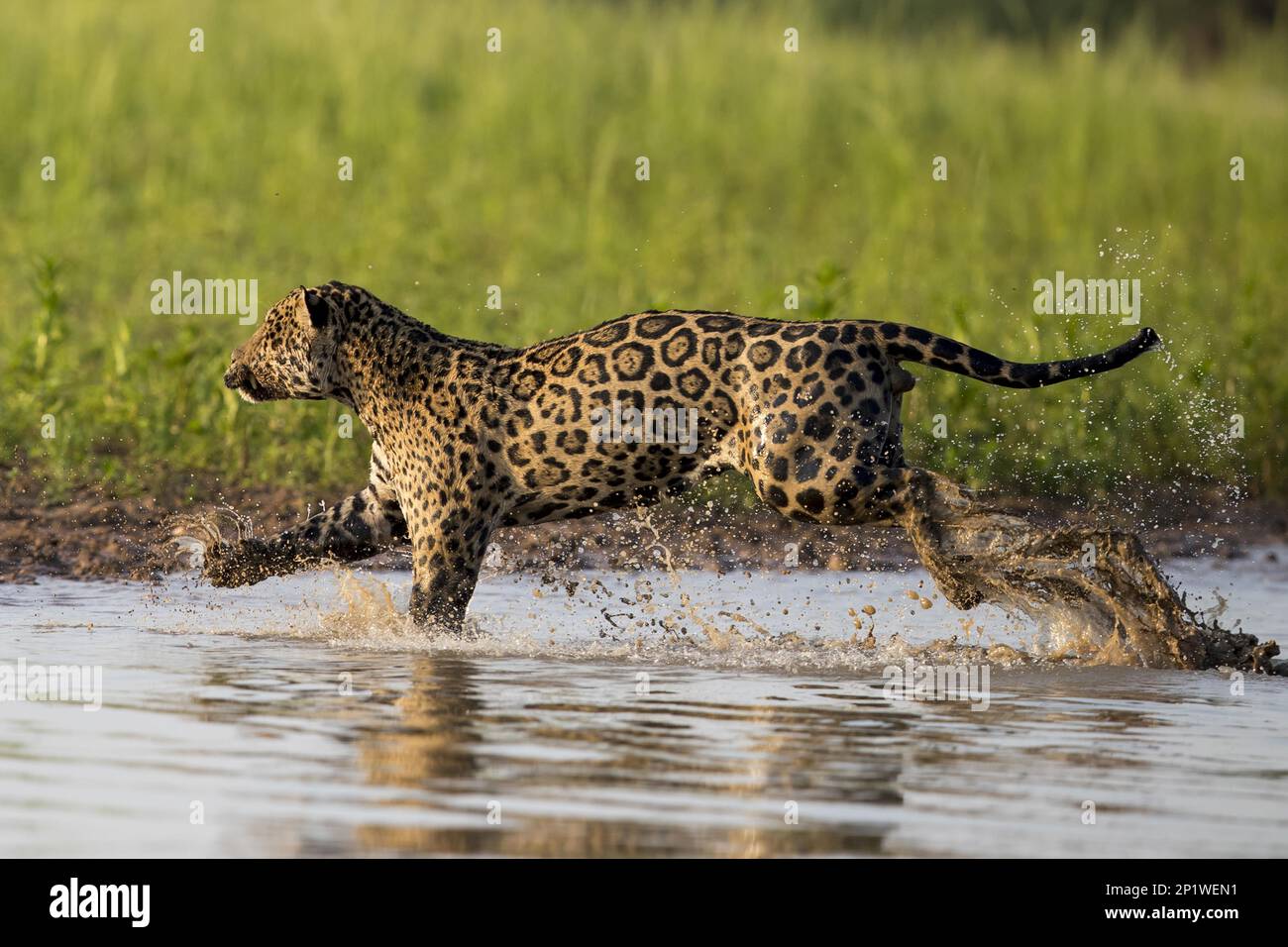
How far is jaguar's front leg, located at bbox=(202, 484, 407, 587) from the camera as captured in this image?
895cm

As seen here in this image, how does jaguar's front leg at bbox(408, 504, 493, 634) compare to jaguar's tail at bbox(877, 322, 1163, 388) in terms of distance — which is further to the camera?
jaguar's front leg at bbox(408, 504, 493, 634)

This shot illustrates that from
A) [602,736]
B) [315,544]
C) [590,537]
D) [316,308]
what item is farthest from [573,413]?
[590,537]

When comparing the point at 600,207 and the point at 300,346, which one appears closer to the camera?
the point at 300,346

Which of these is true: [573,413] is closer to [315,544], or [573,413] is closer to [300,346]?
[300,346]

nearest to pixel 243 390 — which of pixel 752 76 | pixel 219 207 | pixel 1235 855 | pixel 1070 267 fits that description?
pixel 1235 855

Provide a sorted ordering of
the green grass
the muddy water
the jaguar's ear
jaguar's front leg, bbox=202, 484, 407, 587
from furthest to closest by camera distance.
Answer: the green grass, jaguar's front leg, bbox=202, 484, 407, 587, the jaguar's ear, the muddy water

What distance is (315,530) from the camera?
9023 millimetres

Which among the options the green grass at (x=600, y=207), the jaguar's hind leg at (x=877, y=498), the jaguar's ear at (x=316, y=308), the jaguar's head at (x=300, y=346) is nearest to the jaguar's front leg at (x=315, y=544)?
the jaguar's head at (x=300, y=346)

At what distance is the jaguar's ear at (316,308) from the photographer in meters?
8.73

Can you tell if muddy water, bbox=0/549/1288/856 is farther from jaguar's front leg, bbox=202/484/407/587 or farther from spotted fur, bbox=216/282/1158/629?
spotted fur, bbox=216/282/1158/629

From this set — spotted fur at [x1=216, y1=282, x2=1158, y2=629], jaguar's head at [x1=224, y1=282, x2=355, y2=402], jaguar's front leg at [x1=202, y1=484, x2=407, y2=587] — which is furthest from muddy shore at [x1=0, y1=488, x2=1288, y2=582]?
spotted fur at [x1=216, y1=282, x2=1158, y2=629]

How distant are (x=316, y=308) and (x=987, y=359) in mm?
2512

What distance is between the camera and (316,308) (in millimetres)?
8742

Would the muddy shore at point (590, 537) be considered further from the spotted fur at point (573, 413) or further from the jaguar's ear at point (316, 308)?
the jaguar's ear at point (316, 308)
